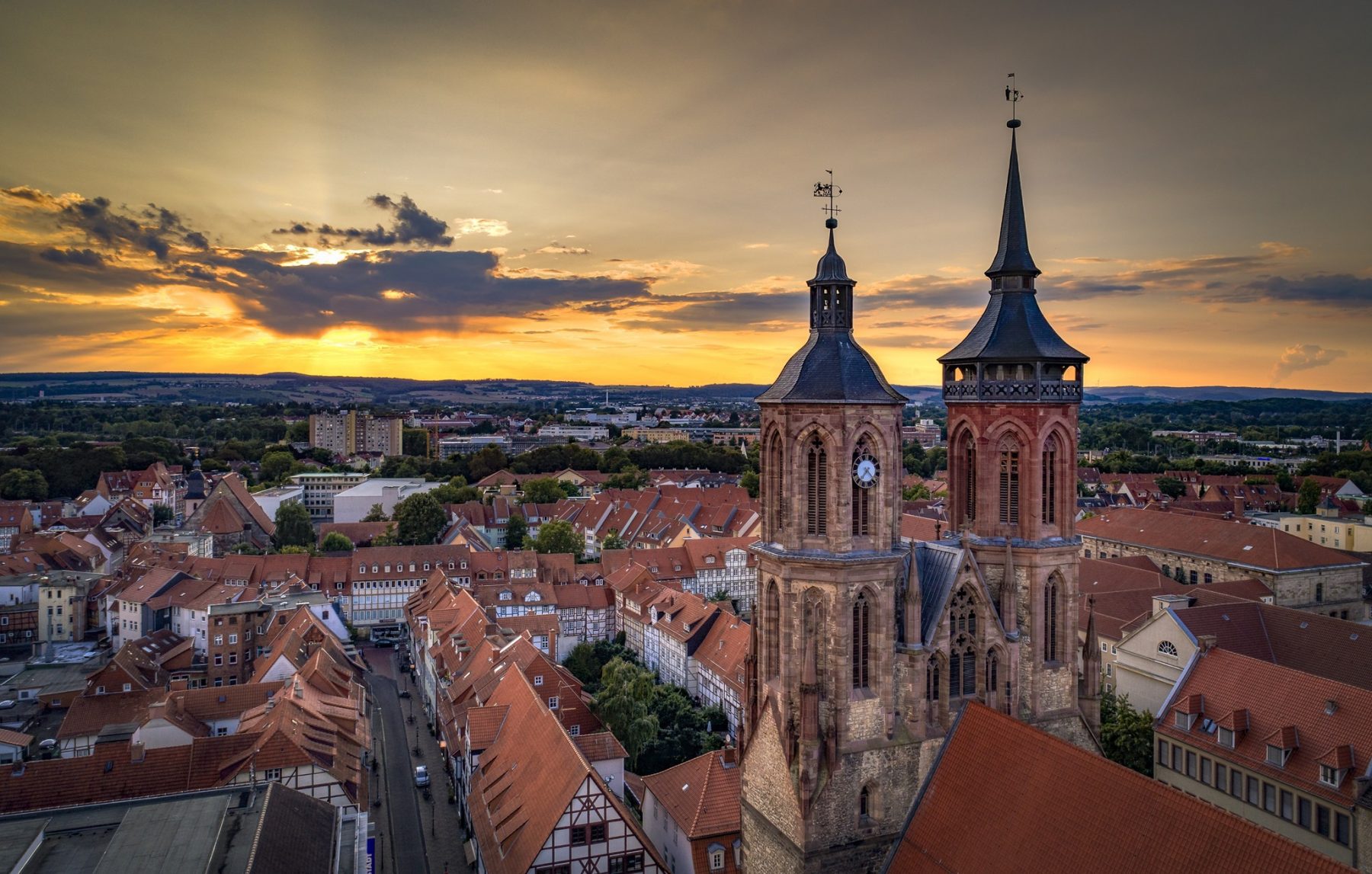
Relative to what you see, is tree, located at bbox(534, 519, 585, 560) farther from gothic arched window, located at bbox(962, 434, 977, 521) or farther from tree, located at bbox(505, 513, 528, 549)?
gothic arched window, located at bbox(962, 434, 977, 521)

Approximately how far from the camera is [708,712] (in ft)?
179

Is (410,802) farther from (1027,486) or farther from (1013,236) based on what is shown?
(1013,236)

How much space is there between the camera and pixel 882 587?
24.5m

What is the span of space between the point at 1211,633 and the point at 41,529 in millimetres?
131863

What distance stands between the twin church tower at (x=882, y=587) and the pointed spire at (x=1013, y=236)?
0.27 feet

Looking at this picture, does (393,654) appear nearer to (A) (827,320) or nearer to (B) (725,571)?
(B) (725,571)

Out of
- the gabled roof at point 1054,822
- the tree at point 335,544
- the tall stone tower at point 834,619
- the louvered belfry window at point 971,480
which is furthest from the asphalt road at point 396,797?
the tree at point 335,544

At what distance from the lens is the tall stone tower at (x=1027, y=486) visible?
2694cm

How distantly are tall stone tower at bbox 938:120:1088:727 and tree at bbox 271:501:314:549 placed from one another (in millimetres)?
102681

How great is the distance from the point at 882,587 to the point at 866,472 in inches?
126

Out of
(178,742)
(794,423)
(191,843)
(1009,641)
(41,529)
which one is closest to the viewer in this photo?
(794,423)

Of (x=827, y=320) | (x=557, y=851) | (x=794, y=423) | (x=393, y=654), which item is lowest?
(x=393, y=654)

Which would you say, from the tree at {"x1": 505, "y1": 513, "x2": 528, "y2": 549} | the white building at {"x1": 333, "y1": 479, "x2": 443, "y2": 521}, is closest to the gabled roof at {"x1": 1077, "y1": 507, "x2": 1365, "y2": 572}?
the tree at {"x1": 505, "y1": 513, "x2": 528, "y2": 549}

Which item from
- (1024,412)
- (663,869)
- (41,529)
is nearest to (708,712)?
(663,869)
